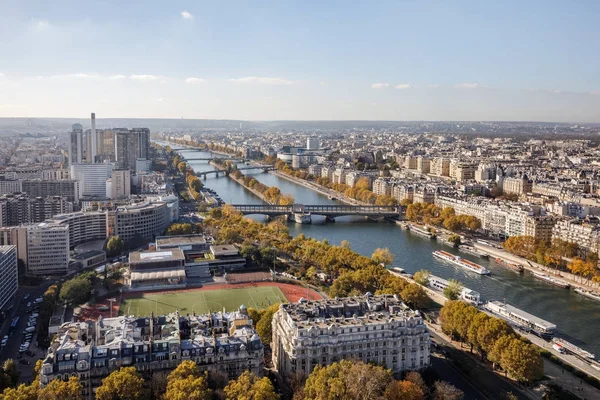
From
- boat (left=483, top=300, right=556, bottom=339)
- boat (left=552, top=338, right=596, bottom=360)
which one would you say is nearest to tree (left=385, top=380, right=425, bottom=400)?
boat (left=552, top=338, right=596, bottom=360)

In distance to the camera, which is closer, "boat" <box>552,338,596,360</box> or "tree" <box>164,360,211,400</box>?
"tree" <box>164,360,211,400</box>

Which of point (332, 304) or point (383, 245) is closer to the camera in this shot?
point (332, 304)

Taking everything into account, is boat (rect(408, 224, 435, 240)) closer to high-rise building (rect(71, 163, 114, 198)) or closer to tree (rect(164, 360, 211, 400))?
tree (rect(164, 360, 211, 400))

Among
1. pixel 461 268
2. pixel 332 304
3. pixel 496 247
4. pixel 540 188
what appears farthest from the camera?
pixel 540 188

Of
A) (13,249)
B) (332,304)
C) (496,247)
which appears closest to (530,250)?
(496,247)

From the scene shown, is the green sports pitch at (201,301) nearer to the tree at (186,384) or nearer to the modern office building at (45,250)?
the modern office building at (45,250)

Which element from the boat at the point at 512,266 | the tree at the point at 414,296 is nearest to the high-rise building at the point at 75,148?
the boat at the point at 512,266

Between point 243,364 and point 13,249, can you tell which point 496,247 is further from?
point 13,249
